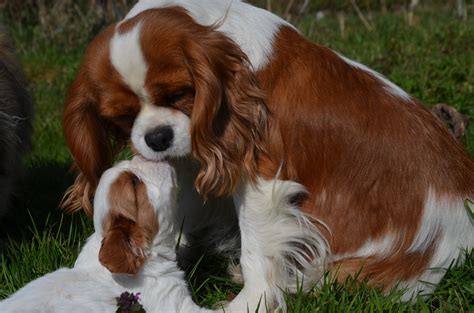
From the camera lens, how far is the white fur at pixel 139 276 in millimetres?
3871

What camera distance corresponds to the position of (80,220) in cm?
530

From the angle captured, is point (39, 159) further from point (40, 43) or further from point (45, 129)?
point (40, 43)

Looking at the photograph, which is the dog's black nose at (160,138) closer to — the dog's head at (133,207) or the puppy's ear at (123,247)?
the dog's head at (133,207)

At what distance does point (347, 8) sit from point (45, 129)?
6849mm

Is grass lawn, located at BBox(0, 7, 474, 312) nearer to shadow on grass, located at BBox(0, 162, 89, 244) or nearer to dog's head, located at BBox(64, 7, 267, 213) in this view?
shadow on grass, located at BBox(0, 162, 89, 244)

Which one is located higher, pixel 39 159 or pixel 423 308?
pixel 423 308

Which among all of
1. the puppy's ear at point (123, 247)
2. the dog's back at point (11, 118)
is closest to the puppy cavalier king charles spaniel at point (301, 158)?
the puppy's ear at point (123, 247)

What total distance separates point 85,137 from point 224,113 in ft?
2.58

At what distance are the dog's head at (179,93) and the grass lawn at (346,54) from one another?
2.48 feet

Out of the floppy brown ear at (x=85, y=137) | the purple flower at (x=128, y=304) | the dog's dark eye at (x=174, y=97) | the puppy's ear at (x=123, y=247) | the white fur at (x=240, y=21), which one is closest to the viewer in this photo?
the purple flower at (x=128, y=304)

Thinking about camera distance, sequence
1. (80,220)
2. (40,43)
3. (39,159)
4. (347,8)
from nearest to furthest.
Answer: (80,220)
(39,159)
(40,43)
(347,8)

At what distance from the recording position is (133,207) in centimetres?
404

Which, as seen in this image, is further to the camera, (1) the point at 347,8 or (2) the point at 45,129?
(1) the point at 347,8

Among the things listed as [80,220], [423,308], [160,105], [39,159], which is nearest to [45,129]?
[39,159]
